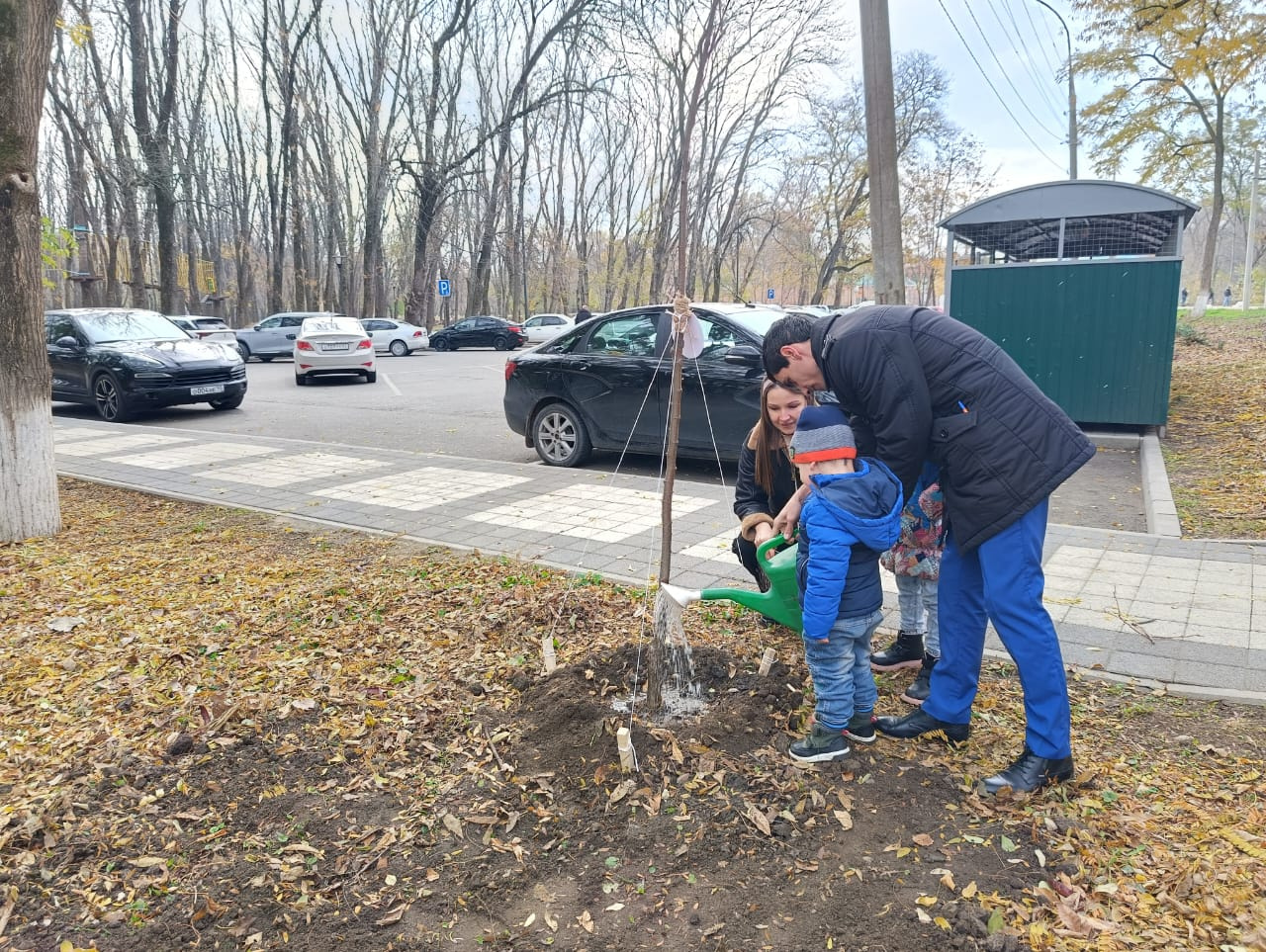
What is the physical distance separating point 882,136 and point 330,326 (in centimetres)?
1444

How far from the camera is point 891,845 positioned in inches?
103

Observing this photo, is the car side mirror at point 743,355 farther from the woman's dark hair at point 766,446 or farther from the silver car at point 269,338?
the silver car at point 269,338

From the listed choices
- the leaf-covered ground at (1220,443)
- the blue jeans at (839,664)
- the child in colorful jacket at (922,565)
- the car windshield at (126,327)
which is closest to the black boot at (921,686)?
the child in colorful jacket at (922,565)

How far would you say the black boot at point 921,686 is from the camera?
3580 millimetres

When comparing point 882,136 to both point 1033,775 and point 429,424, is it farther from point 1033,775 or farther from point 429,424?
point 429,424

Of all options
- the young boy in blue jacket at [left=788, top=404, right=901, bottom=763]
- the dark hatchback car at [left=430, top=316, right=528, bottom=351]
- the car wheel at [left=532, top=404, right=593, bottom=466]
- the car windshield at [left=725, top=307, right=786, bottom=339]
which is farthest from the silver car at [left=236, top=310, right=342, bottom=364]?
the young boy in blue jacket at [left=788, top=404, right=901, bottom=763]

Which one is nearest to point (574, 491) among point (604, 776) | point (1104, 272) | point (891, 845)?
point (604, 776)

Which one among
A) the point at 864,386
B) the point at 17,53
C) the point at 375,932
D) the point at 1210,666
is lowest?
the point at 375,932

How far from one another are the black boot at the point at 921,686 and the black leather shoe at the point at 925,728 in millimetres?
298

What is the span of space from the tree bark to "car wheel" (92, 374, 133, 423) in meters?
7.89

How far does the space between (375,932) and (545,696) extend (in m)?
1.23

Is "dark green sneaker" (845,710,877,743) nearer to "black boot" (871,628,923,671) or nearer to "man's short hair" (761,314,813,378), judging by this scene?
"black boot" (871,628,923,671)

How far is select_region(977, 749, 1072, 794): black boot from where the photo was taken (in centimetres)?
284

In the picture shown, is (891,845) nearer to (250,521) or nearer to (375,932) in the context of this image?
(375,932)
